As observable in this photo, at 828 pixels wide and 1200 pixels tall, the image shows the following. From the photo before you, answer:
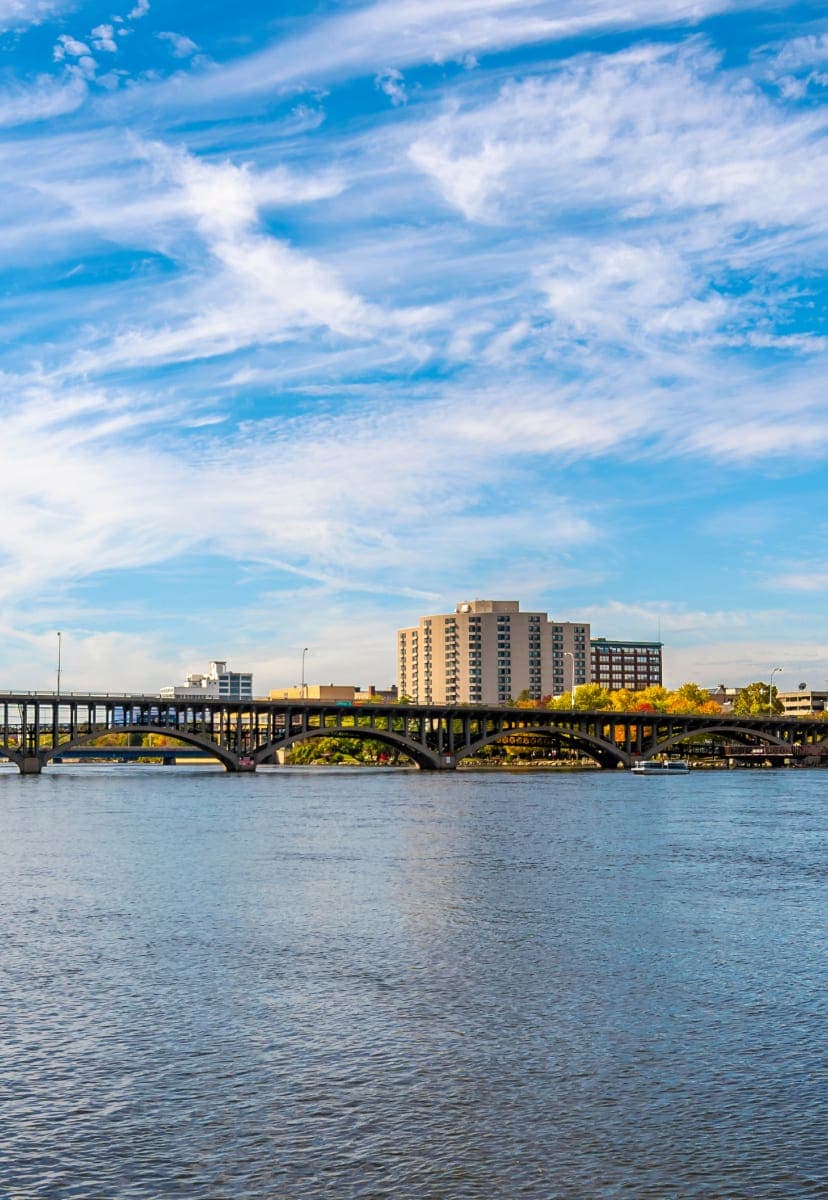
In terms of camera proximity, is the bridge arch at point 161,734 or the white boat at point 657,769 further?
the white boat at point 657,769

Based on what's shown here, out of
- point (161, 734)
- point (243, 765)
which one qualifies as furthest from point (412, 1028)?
point (243, 765)

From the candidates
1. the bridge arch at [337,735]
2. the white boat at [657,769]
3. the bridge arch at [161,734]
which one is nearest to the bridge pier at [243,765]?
the bridge arch at [161,734]

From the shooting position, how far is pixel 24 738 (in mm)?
167375

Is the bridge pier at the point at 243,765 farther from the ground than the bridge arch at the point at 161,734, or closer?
closer

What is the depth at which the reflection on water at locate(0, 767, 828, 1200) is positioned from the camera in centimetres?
1858

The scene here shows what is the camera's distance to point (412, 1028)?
2656 centimetres

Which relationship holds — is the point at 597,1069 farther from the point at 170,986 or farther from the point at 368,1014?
the point at 170,986

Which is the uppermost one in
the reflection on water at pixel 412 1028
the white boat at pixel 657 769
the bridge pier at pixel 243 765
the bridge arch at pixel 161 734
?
the bridge arch at pixel 161 734

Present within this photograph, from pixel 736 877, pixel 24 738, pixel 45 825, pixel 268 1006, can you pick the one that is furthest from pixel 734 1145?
pixel 24 738

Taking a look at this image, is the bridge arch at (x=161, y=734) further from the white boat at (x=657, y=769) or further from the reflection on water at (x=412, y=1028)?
the reflection on water at (x=412, y=1028)

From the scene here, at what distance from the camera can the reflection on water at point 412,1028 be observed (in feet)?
61.0

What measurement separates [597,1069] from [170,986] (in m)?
11.6

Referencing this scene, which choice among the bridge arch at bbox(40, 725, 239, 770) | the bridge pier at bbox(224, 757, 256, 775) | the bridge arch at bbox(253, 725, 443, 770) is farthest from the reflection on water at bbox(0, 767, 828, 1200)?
the bridge pier at bbox(224, 757, 256, 775)

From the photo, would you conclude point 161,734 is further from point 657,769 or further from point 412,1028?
point 412,1028
